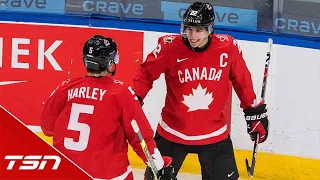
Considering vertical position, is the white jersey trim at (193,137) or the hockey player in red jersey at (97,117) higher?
the hockey player in red jersey at (97,117)

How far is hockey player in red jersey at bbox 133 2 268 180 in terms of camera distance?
3416 millimetres

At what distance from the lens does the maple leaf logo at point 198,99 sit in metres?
3.44

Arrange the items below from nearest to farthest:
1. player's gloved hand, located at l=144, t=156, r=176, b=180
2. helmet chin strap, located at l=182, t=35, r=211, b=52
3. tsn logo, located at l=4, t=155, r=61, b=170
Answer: tsn logo, located at l=4, t=155, r=61, b=170 < player's gloved hand, located at l=144, t=156, r=176, b=180 < helmet chin strap, located at l=182, t=35, r=211, b=52

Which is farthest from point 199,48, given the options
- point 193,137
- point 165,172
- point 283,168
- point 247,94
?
point 283,168

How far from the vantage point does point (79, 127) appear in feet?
9.34

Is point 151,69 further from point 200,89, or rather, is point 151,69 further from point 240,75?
point 240,75

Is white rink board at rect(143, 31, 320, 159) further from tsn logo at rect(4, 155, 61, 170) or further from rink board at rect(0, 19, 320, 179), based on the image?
tsn logo at rect(4, 155, 61, 170)

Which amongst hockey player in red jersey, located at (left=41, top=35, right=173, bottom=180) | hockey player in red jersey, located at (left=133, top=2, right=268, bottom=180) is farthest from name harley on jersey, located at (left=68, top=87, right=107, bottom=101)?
hockey player in red jersey, located at (left=133, top=2, right=268, bottom=180)

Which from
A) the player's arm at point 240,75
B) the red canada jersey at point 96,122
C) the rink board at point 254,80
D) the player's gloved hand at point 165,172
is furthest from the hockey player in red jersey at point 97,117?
the rink board at point 254,80

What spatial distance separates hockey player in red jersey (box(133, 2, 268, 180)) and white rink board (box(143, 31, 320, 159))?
0.93 meters

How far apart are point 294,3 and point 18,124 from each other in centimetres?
289

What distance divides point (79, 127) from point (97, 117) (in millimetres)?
80

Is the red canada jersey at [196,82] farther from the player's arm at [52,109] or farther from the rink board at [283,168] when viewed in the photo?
the rink board at [283,168]

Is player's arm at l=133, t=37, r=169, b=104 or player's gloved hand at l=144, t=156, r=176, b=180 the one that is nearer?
player's gloved hand at l=144, t=156, r=176, b=180
